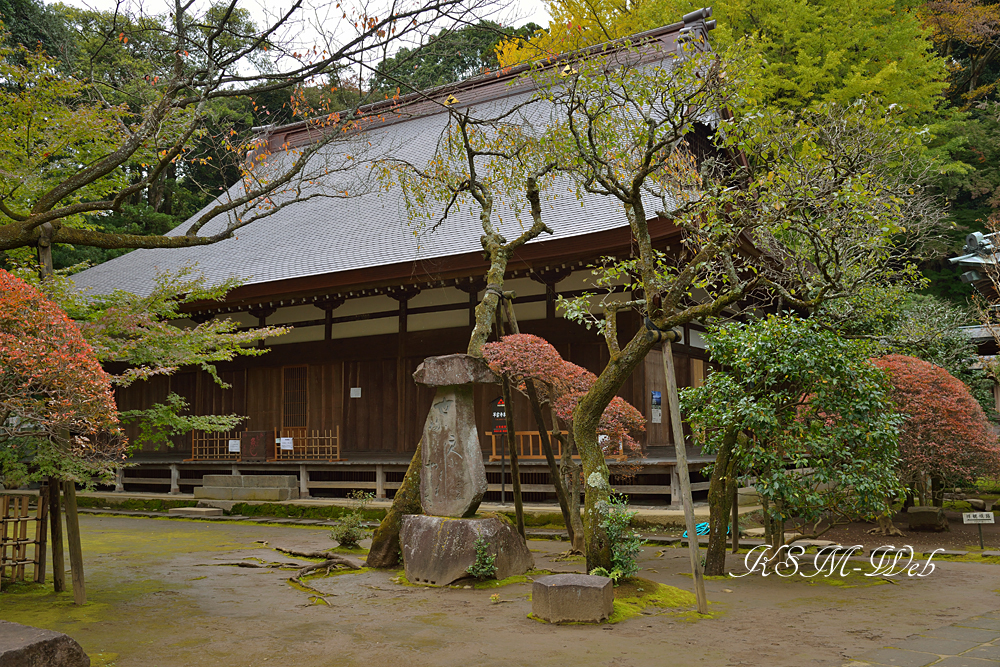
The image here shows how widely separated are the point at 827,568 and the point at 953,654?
3442 millimetres

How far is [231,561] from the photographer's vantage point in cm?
886

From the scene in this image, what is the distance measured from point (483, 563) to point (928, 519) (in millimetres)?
7521

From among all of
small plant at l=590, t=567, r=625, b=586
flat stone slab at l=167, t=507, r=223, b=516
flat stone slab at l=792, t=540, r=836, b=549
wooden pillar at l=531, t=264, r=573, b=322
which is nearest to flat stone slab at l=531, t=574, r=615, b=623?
small plant at l=590, t=567, r=625, b=586

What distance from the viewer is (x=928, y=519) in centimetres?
1076

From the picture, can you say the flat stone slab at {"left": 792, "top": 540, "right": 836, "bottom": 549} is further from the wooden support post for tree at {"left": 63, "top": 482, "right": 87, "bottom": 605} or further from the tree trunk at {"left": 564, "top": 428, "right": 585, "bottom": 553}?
the wooden support post for tree at {"left": 63, "top": 482, "right": 87, "bottom": 605}

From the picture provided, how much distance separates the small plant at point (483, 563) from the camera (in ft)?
23.1

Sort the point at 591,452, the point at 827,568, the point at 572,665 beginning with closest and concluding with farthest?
1. the point at 572,665
2. the point at 591,452
3. the point at 827,568

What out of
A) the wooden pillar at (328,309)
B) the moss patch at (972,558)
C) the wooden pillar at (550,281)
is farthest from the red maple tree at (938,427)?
the wooden pillar at (328,309)

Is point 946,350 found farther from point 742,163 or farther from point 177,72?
point 177,72

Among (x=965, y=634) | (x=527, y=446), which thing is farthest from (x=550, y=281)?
(x=965, y=634)

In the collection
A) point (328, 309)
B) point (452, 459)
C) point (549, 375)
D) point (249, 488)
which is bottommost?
point (249, 488)

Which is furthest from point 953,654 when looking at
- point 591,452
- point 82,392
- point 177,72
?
point 177,72

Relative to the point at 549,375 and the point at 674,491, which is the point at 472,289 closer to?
the point at 674,491

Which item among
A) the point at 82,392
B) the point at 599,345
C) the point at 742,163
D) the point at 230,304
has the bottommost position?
the point at 82,392
